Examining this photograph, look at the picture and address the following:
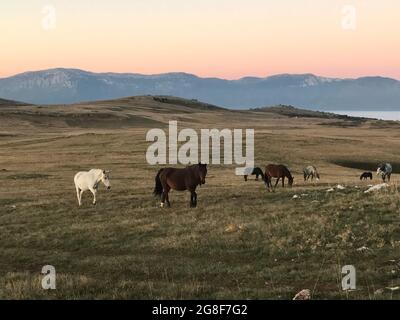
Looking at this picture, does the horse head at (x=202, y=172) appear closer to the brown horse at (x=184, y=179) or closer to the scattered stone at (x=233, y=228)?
the brown horse at (x=184, y=179)

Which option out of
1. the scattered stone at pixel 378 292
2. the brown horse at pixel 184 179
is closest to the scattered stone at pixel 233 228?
the brown horse at pixel 184 179

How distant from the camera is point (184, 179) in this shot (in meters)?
25.0

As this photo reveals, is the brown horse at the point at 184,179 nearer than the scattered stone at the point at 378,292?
No

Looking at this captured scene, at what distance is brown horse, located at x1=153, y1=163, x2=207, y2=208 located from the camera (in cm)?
2430

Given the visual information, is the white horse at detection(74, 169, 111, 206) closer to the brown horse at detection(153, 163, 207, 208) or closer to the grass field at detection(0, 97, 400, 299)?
the grass field at detection(0, 97, 400, 299)

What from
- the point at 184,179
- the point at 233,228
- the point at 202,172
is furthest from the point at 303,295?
the point at 184,179

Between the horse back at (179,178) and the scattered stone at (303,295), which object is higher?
the horse back at (179,178)

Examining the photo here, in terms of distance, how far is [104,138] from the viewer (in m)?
81.1

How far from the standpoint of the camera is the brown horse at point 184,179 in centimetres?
2430

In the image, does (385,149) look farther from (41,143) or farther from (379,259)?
(379,259)

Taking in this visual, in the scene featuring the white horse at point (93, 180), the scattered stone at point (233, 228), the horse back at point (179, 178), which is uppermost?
the horse back at point (179, 178)

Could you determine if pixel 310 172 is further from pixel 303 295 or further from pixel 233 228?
pixel 303 295

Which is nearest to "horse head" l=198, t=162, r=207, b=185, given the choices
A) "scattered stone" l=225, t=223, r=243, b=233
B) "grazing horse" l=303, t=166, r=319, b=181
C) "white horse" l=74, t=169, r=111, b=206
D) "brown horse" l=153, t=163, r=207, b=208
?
"brown horse" l=153, t=163, r=207, b=208
